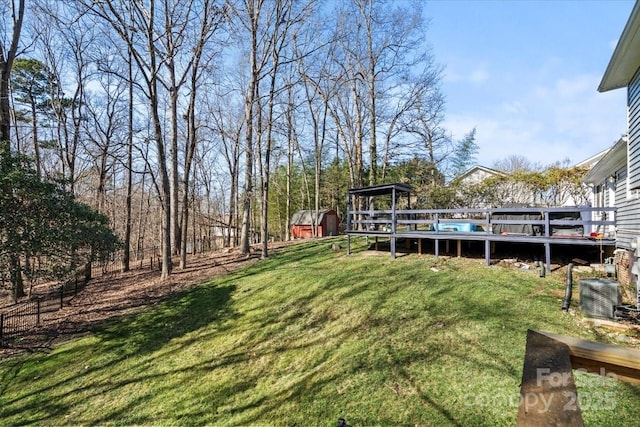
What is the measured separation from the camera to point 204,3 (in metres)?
10.3

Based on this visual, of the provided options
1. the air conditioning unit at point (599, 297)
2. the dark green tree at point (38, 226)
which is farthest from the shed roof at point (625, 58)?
the dark green tree at point (38, 226)

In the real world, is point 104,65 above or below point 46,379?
above

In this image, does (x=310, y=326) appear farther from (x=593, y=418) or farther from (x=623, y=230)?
(x=623, y=230)

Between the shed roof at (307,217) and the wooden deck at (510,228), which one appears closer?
the wooden deck at (510,228)

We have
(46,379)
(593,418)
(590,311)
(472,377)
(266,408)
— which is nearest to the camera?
(593,418)

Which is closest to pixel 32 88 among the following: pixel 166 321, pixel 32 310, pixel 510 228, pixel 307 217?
pixel 32 310

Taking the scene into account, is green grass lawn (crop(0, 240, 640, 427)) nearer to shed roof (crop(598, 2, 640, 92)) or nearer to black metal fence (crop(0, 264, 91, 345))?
black metal fence (crop(0, 264, 91, 345))

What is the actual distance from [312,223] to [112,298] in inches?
611

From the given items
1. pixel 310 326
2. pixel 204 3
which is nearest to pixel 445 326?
pixel 310 326

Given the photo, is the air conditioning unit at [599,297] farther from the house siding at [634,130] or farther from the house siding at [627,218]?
the house siding at [634,130]

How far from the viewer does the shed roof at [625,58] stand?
453cm

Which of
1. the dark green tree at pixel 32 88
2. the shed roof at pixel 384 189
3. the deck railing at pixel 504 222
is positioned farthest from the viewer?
the dark green tree at pixel 32 88

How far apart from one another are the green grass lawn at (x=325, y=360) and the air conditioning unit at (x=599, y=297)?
1.20 feet

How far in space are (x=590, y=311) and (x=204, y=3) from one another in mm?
12764
